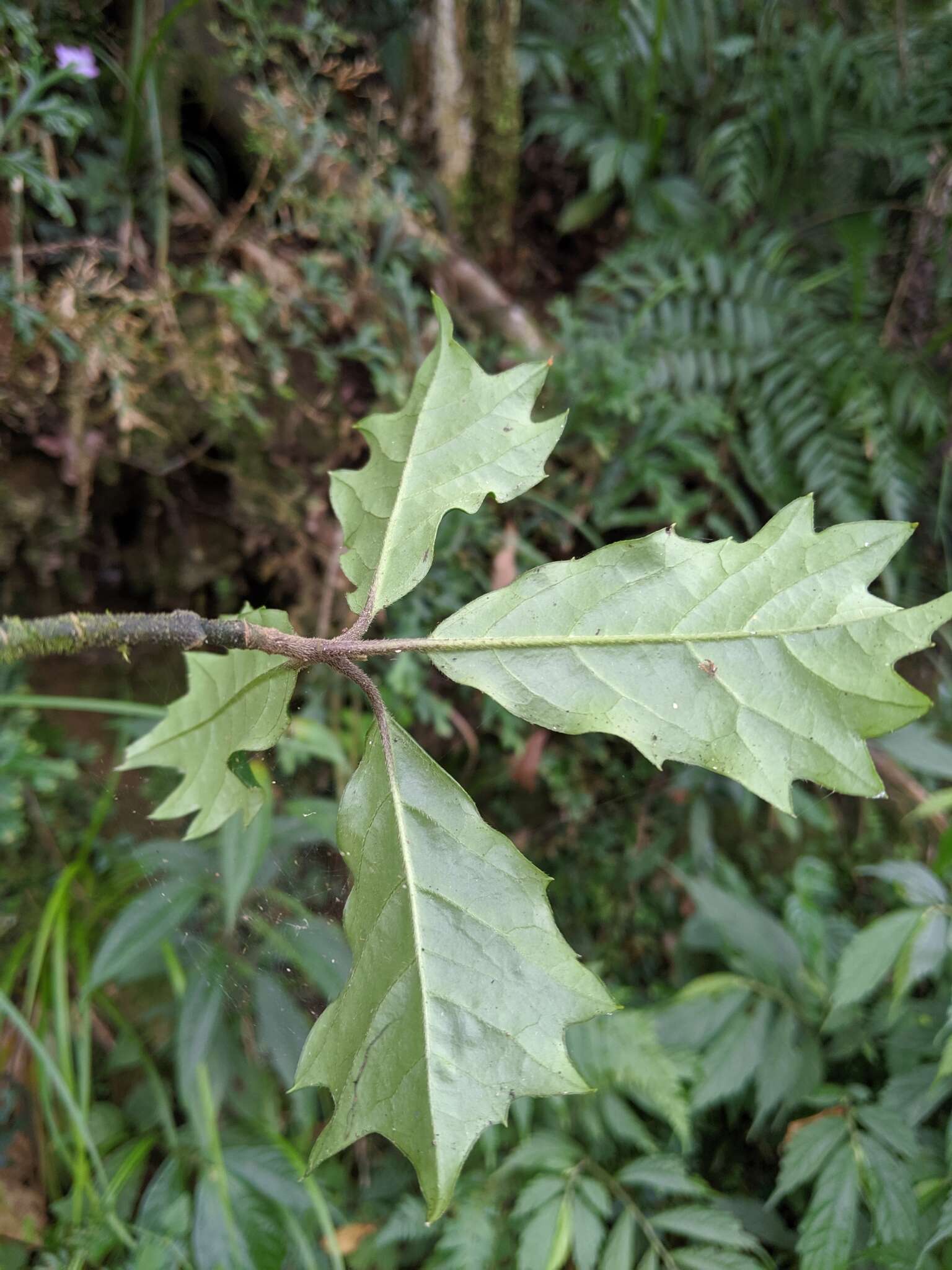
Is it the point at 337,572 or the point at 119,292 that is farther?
the point at 337,572

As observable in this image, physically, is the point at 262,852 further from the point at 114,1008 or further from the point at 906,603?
the point at 906,603

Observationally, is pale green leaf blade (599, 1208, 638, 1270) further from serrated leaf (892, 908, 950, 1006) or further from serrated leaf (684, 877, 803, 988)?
serrated leaf (892, 908, 950, 1006)

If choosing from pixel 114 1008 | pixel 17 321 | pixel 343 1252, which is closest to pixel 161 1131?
pixel 114 1008

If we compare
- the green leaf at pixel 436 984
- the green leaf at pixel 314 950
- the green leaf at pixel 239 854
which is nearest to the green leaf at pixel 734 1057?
the green leaf at pixel 314 950

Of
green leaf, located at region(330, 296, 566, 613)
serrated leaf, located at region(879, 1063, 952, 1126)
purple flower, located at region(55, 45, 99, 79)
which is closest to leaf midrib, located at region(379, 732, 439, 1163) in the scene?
green leaf, located at region(330, 296, 566, 613)

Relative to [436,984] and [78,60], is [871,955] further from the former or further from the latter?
[78,60]

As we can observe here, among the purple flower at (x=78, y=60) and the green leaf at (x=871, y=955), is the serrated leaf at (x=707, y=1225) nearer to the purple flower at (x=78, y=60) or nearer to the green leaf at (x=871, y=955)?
the green leaf at (x=871, y=955)
